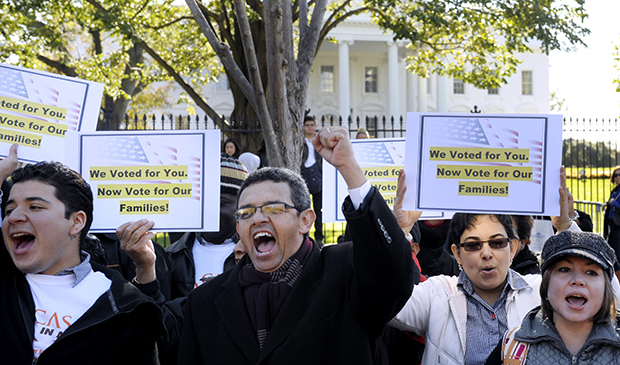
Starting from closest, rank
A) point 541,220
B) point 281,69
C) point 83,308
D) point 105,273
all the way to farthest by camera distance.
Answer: point 83,308 → point 105,273 → point 281,69 → point 541,220

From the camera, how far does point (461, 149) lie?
3385 millimetres

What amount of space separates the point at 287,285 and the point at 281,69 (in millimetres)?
3273

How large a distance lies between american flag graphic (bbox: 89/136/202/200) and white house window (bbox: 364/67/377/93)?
40528mm

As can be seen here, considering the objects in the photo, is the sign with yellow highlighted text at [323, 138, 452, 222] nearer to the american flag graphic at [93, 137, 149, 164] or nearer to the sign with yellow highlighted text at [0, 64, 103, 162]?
the american flag graphic at [93, 137, 149, 164]

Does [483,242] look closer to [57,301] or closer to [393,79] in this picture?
[57,301]

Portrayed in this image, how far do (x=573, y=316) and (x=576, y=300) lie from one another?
0.09 m

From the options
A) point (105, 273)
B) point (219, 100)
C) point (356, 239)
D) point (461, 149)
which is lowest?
point (105, 273)

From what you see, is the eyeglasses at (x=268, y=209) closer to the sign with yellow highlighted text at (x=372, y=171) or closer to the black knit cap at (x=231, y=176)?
the black knit cap at (x=231, y=176)

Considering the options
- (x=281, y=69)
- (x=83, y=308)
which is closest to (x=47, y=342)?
(x=83, y=308)

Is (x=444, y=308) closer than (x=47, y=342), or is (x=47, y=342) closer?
(x=47, y=342)

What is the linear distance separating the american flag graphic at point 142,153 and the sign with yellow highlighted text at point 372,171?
53.8 inches

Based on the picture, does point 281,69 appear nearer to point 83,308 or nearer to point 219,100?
point 83,308

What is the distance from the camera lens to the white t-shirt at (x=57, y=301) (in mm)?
2703

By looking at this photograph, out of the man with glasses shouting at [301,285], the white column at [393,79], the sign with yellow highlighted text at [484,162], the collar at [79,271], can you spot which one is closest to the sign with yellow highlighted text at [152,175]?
the collar at [79,271]
